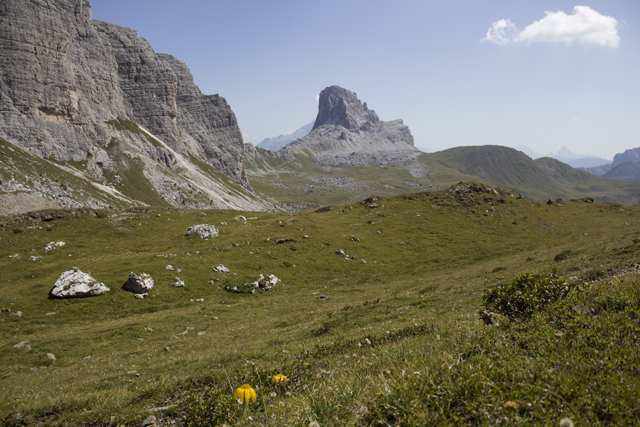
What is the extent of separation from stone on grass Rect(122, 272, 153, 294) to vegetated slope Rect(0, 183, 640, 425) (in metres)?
0.87

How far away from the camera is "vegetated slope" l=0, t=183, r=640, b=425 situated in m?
7.30

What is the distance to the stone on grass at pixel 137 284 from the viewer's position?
3297 cm

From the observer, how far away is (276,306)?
3086 centimetres

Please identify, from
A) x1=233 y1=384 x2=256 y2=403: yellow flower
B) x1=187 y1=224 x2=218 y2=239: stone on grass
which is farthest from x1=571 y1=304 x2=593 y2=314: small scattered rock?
x1=187 y1=224 x2=218 y2=239: stone on grass

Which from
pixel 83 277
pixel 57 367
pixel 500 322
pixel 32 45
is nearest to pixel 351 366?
pixel 500 322

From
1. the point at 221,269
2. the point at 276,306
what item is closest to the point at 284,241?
the point at 221,269

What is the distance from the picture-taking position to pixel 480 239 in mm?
55219

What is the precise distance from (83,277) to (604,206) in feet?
→ 400

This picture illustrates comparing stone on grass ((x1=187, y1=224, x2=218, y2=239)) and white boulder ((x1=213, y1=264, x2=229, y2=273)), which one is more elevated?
stone on grass ((x1=187, y1=224, x2=218, y2=239))

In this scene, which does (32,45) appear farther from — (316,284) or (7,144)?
(316,284)

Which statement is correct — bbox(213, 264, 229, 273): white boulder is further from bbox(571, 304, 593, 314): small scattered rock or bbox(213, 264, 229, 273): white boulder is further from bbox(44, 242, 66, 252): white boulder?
bbox(571, 304, 593, 314): small scattered rock

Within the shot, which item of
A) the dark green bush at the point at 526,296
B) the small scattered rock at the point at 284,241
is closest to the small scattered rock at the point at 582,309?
the dark green bush at the point at 526,296

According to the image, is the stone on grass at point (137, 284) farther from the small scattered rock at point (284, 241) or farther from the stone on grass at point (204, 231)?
the small scattered rock at point (284, 241)

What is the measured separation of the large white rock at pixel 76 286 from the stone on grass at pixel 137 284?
75.6 inches
